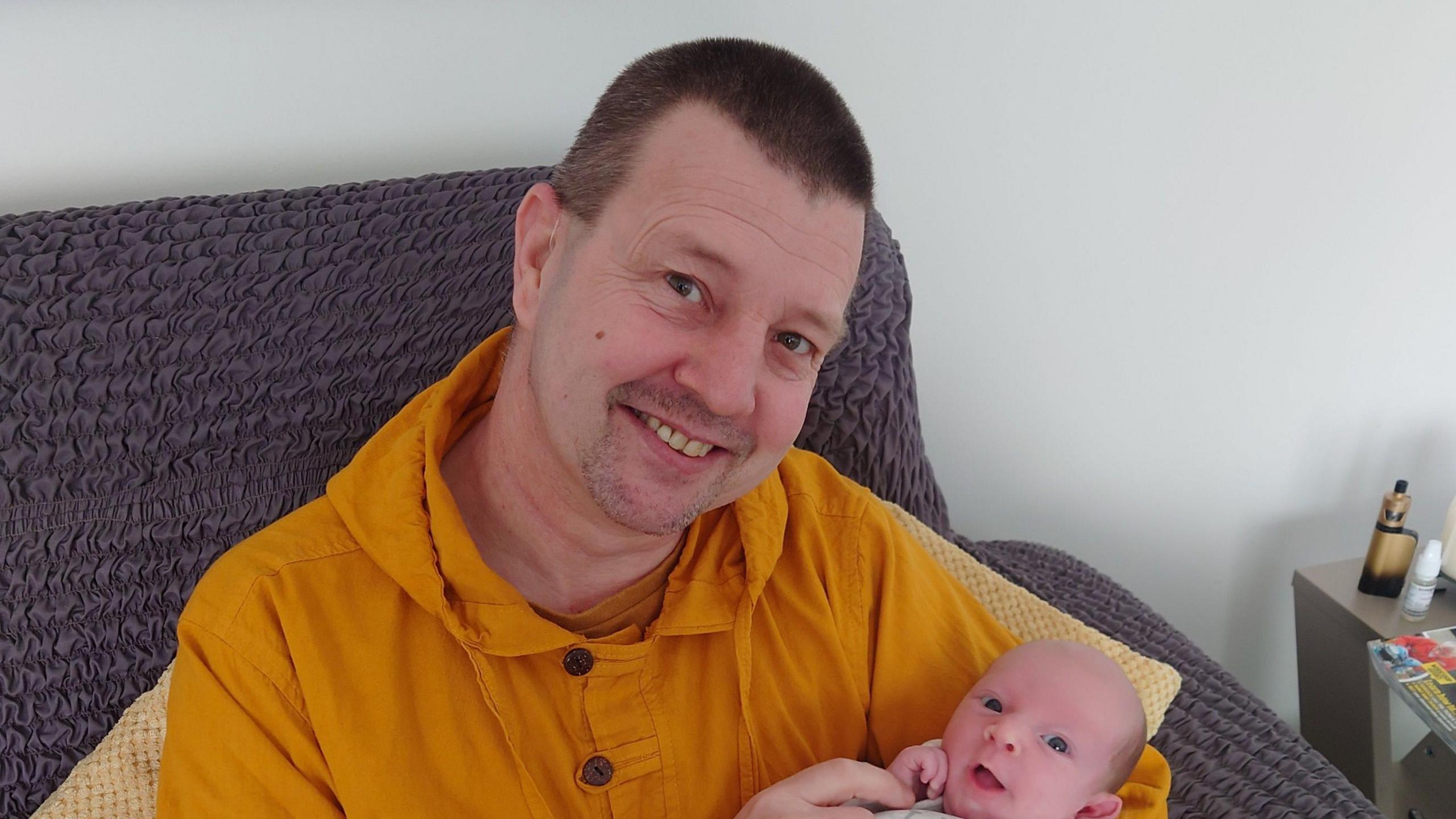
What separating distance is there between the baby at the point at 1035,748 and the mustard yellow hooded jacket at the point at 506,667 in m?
0.07

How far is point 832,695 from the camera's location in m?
1.36

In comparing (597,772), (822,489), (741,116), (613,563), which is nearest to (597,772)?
(597,772)

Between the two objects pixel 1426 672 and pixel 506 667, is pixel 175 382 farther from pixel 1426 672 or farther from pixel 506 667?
pixel 1426 672

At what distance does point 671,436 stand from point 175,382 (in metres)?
0.74

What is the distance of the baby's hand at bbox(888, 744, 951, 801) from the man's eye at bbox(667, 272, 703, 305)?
58 centimetres

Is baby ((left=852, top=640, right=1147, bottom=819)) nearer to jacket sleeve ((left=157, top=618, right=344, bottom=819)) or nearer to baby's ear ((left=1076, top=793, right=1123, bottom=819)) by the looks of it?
baby's ear ((left=1076, top=793, right=1123, bottom=819))

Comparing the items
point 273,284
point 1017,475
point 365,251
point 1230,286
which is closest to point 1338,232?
point 1230,286

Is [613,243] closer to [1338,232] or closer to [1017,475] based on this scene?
[1017,475]

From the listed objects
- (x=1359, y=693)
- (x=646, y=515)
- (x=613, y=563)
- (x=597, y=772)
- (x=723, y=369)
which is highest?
(x=723, y=369)

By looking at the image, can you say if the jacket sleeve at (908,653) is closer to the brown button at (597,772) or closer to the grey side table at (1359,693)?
the brown button at (597,772)

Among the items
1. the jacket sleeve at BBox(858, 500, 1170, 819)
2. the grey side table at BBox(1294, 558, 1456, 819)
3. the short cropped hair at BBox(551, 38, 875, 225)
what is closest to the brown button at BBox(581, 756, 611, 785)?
the jacket sleeve at BBox(858, 500, 1170, 819)

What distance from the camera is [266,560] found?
118cm

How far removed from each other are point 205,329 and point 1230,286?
1658 millimetres

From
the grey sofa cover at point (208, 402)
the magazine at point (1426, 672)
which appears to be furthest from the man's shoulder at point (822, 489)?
the magazine at point (1426, 672)
